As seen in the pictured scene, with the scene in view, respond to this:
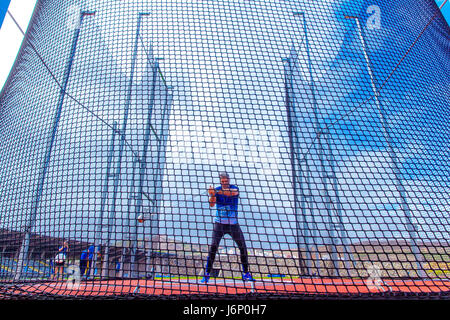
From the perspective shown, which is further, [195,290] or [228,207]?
[228,207]

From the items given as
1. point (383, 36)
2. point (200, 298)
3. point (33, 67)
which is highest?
point (383, 36)

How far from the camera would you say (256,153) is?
1489mm

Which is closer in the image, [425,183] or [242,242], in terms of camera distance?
[242,242]

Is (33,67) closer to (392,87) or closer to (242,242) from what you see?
(242,242)

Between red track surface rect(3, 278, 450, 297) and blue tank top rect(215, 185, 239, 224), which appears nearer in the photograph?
red track surface rect(3, 278, 450, 297)

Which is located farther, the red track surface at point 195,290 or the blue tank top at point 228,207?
the blue tank top at point 228,207

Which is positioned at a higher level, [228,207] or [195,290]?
[195,290]

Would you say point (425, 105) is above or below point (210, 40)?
above

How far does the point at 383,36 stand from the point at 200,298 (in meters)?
1.82

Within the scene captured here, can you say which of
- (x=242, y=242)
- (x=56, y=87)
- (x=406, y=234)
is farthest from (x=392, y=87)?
(x=56, y=87)

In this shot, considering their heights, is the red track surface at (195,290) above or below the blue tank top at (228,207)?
above

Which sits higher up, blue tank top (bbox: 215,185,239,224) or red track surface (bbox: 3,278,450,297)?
red track surface (bbox: 3,278,450,297)
